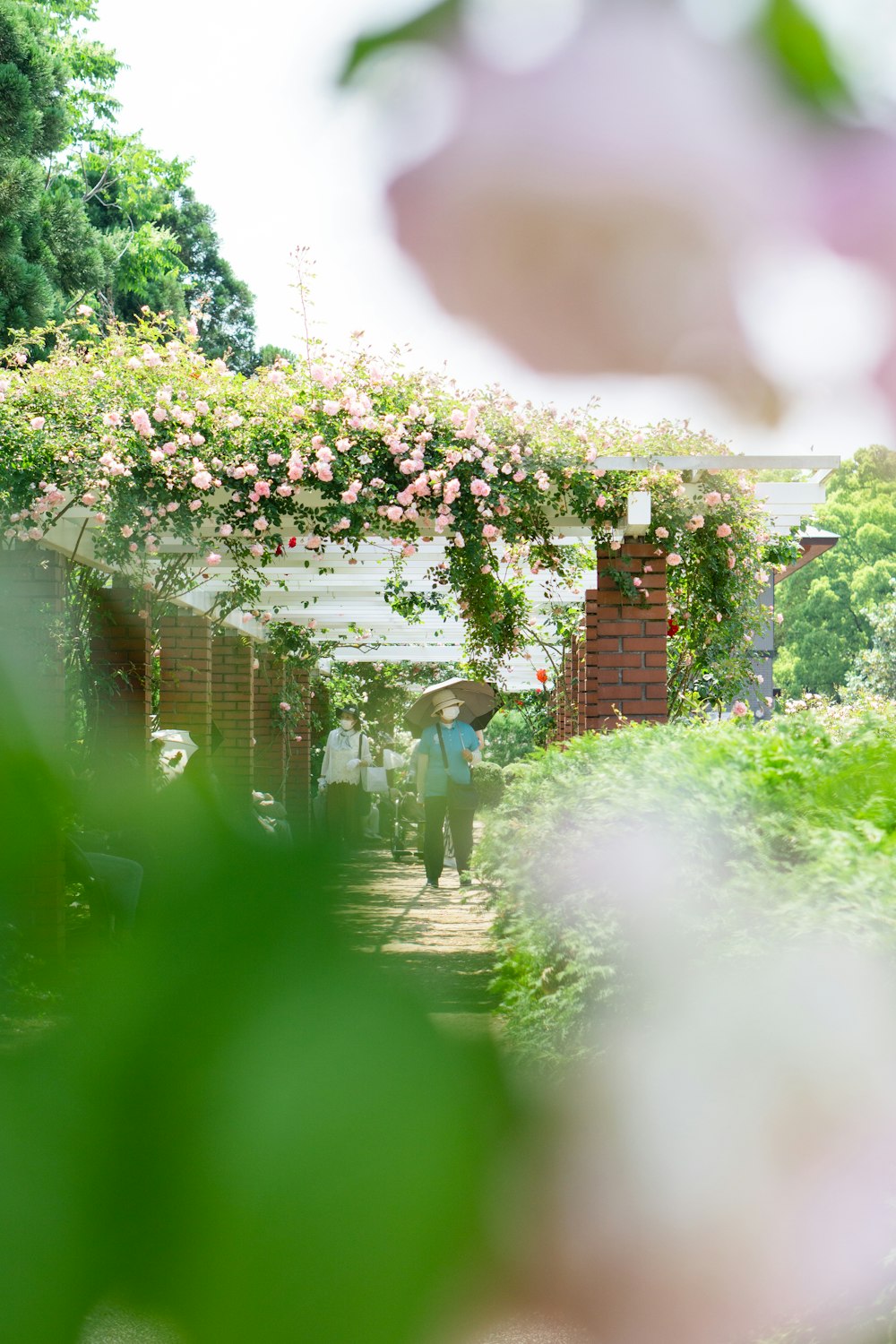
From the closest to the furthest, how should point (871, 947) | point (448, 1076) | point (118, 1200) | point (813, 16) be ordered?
point (813, 16) → point (871, 947) → point (118, 1200) → point (448, 1076)

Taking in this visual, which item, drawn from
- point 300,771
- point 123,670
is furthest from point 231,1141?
point 300,771

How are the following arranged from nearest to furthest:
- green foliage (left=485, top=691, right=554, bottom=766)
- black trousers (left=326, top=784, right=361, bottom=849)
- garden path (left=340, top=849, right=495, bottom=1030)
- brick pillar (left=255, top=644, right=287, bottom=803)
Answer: garden path (left=340, top=849, right=495, bottom=1030)
black trousers (left=326, top=784, right=361, bottom=849)
brick pillar (left=255, top=644, right=287, bottom=803)
green foliage (left=485, top=691, right=554, bottom=766)

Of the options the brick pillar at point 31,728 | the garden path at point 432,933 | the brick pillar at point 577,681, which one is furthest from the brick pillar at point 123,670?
the brick pillar at point 577,681

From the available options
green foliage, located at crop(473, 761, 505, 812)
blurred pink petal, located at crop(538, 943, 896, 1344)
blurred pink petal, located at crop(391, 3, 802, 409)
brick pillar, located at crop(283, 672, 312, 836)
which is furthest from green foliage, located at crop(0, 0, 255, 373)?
green foliage, located at crop(473, 761, 505, 812)

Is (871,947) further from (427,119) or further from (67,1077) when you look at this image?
(67,1077)

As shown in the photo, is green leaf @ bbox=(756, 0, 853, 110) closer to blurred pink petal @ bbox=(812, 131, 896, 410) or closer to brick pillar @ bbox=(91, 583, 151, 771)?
blurred pink petal @ bbox=(812, 131, 896, 410)

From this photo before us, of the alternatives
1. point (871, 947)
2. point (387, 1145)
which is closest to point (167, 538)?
point (387, 1145)

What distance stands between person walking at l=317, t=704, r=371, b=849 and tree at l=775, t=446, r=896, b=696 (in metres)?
5.51

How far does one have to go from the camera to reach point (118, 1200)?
3.64 metres

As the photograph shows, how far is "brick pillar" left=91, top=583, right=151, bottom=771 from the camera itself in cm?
964

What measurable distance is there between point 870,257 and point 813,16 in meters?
0.12

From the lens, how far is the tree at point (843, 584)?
29.9 inches

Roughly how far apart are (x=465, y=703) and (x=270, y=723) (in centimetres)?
450

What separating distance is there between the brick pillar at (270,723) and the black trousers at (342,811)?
794 millimetres
